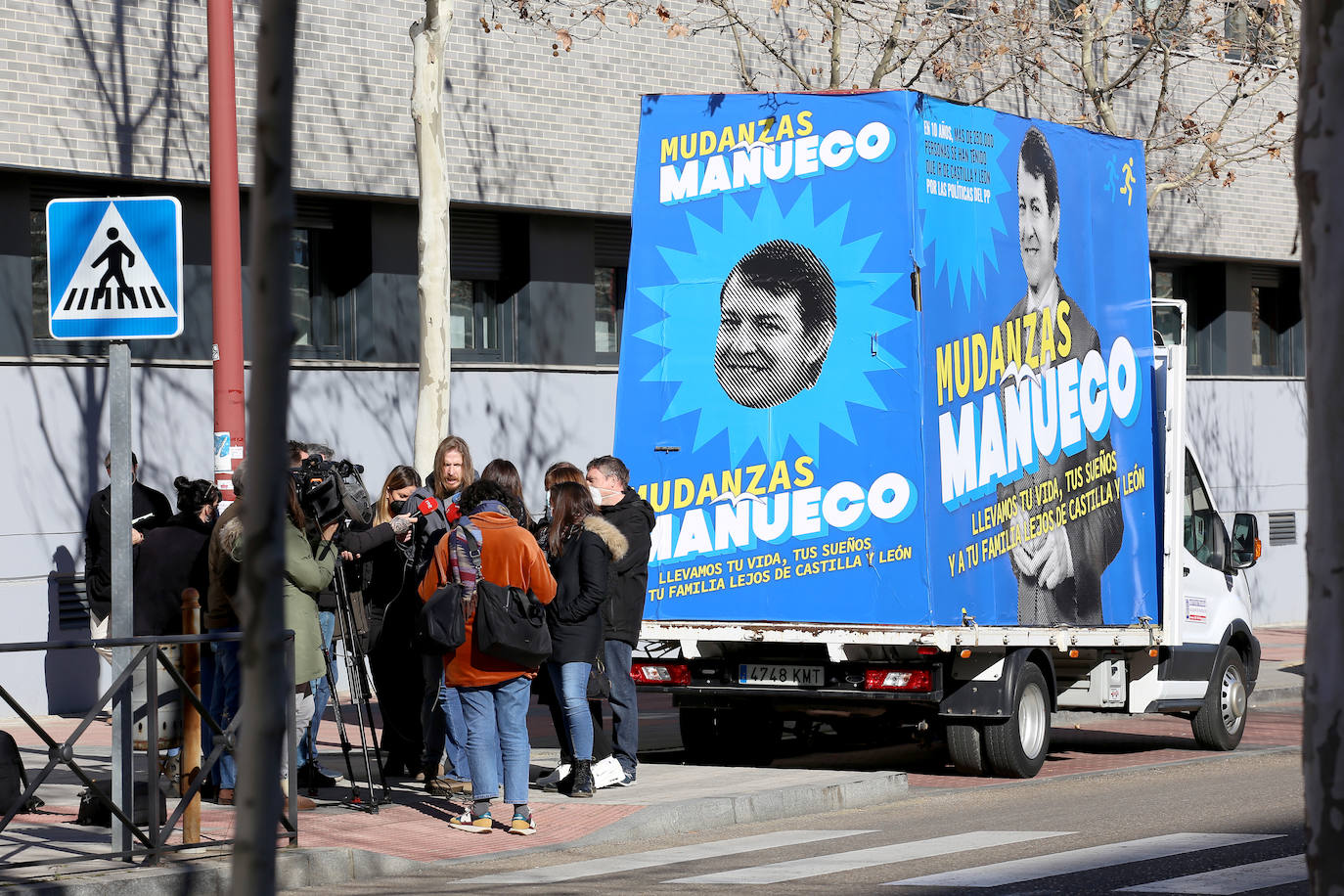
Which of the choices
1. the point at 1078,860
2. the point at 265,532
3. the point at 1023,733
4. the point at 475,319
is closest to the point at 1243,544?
the point at 1023,733

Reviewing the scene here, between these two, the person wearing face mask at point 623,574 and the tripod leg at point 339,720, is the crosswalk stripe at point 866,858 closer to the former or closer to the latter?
the person wearing face mask at point 623,574

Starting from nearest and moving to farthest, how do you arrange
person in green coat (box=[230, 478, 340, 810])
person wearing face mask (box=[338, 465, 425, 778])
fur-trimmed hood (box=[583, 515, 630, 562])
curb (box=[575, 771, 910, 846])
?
person in green coat (box=[230, 478, 340, 810])
curb (box=[575, 771, 910, 846])
fur-trimmed hood (box=[583, 515, 630, 562])
person wearing face mask (box=[338, 465, 425, 778])

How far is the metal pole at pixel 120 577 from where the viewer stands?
25.6ft

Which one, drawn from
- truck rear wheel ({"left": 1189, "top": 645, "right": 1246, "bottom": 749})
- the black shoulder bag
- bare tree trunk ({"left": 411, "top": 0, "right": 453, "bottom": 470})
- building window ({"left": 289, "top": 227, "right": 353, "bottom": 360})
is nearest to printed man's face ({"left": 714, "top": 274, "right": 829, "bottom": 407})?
the black shoulder bag

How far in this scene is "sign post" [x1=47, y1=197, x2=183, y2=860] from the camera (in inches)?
310

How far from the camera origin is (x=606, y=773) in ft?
35.3

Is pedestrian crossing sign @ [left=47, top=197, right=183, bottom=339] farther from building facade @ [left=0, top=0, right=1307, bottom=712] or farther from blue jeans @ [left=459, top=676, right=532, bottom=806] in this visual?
building facade @ [left=0, top=0, right=1307, bottom=712]

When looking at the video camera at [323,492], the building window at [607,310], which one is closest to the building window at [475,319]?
the building window at [607,310]

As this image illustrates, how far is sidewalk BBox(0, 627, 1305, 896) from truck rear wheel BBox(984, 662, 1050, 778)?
5.1 inches

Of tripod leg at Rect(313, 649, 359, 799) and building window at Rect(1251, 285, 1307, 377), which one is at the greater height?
building window at Rect(1251, 285, 1307, 377)

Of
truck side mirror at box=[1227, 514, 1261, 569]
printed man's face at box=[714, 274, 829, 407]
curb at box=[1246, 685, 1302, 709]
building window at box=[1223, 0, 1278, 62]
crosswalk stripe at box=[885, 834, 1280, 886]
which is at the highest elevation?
building window at box=[1223, 0, 1278, 62]

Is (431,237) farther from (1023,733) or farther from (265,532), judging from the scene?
(265,532)

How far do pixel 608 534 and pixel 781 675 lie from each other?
6.01 ft

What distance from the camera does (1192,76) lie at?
2502 cm
